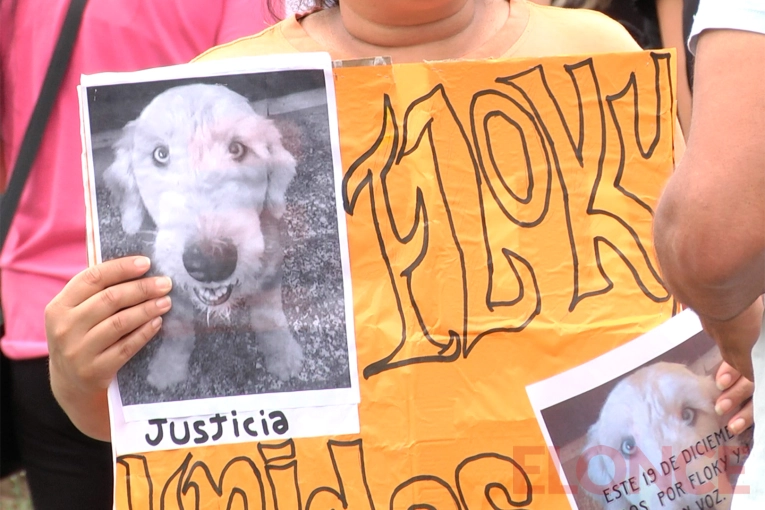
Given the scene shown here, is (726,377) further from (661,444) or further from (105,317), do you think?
(105,317)

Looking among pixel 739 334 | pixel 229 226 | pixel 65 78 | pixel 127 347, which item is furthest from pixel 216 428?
pixel 65 78

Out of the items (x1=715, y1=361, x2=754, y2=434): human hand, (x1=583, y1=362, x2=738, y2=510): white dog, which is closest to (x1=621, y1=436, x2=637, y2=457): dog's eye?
(x1=583, y1=362, x2=738, y2=510): white dog

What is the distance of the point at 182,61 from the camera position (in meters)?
1.81

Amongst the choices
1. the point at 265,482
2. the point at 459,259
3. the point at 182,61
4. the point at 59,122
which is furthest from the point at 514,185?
the point at 59,122

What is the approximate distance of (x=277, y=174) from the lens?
134 centimetres

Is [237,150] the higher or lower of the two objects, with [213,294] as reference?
higher

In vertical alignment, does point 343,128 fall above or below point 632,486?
above

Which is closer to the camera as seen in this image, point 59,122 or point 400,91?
point 400,91

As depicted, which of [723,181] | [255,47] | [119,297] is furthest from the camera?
[255,47]

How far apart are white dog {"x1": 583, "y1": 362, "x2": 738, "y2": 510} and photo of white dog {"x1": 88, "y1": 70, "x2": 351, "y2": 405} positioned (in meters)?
0.34

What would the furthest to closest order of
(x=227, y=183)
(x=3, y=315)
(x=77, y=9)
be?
(x=3, y=315) → (x=77, y=9) → (x=227, y=183)

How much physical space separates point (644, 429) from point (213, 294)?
1.85 ft

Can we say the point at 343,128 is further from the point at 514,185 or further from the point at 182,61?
the point at 182,61

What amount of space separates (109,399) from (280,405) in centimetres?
21
